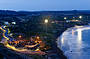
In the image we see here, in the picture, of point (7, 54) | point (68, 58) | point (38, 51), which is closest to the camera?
point (7, 54)

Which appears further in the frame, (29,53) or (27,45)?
(27,45)

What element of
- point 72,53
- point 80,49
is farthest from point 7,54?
point 80,49

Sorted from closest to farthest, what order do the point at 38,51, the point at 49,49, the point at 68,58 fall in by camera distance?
the point at 68,58 < the point at 38,51 < the point at 49,49

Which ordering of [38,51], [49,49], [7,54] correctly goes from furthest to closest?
[49,49] → [38,51] → [7,54]

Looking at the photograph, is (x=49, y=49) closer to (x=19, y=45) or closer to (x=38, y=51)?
(x=38, y=51)

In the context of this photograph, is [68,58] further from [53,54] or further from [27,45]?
[27,45]

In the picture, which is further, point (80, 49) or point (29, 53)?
A: point (80, 49)

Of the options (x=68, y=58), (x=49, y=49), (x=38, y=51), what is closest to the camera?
(x=68, y=58)

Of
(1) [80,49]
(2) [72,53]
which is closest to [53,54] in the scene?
(2) [72,53]
